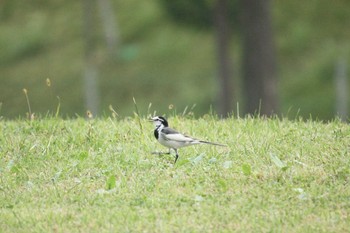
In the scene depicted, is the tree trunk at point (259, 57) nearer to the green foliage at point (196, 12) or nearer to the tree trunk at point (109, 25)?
the green foliage at point (196, 12)

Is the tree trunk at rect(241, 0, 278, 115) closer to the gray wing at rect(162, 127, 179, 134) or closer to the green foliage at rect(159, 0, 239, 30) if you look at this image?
the gray wing at rect(162, 127, 179, 134)

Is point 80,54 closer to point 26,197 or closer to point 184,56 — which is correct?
point 184,56

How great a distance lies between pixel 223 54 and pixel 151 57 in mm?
10714

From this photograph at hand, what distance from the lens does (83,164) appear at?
8227 millimetres

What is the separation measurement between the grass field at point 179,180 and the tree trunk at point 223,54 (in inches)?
483

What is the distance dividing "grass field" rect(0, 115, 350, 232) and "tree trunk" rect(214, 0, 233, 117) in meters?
12.3

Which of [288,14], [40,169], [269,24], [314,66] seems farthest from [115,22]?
[40,169]

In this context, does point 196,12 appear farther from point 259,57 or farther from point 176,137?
point 176,137

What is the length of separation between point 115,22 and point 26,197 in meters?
28.4

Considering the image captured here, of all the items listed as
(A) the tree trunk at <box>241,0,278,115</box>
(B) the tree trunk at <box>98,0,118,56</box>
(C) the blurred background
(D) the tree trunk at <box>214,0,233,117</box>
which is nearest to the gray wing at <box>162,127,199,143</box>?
(A) the tree trunk at <box>241,0,278,115</box>

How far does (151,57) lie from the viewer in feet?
Answer: 107

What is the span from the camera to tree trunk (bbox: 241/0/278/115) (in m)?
17.5

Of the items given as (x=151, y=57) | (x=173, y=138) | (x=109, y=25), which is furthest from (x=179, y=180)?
(x=109, y=25)

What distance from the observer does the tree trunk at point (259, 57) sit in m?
17.5
